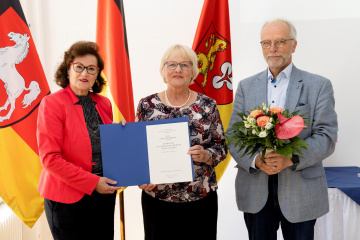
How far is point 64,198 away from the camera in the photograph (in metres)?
1.67

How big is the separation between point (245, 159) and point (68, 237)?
1.12 metres

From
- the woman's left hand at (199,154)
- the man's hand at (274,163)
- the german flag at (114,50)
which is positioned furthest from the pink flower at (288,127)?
the german flag at (114,50)

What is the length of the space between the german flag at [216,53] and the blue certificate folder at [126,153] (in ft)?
3.83

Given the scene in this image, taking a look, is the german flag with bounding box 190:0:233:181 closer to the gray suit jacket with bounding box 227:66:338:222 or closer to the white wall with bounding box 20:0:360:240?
the white wall with bounding box 20:0:360:240

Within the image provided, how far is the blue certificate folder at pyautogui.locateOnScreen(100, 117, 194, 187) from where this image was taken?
1.68 metres

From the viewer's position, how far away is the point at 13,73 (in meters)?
2.22

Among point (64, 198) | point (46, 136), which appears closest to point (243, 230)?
point (64, 198)

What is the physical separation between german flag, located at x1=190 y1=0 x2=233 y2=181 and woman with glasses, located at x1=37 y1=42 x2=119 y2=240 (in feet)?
3.89

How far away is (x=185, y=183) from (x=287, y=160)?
0.61 meters

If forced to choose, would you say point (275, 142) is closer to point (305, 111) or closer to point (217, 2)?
point (305, 111)

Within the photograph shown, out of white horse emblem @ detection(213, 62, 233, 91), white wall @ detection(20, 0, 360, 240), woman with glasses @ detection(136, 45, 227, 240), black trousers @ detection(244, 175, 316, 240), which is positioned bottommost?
black trousers @ detection(244, 175, 316, 240)

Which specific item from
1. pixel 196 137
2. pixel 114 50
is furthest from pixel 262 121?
pixel 114 50

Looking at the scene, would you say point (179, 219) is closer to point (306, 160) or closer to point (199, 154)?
point (199, 154)

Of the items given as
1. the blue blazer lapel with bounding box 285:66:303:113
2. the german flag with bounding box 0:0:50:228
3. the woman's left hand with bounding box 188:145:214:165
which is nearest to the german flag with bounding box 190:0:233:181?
the blue blazer lapel with bounding box 285:66:303:113
